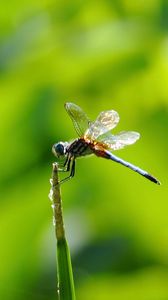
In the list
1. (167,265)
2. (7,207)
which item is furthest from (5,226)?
(167,265)

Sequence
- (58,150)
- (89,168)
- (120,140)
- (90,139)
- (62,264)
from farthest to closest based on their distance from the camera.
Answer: (89,168) < (120,140) < (90,139) < (58,150) < (62,264)

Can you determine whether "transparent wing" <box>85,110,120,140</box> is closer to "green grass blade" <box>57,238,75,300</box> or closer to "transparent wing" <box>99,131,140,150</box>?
"transparent wing" <box>99,131,140,150</box>

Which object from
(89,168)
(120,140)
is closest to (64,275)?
(120,140)

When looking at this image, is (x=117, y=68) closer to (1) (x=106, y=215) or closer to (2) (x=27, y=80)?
(2) (x=27, y=80)

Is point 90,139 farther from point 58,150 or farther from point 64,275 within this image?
point 64,275

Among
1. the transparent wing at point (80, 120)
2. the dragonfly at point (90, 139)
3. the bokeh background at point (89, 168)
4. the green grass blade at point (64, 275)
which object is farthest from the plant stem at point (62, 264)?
the bokeh background at point (89, 168)

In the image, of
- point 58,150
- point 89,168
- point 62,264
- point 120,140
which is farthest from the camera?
point 89,168

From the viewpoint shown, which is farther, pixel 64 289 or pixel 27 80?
pixel 27 80
